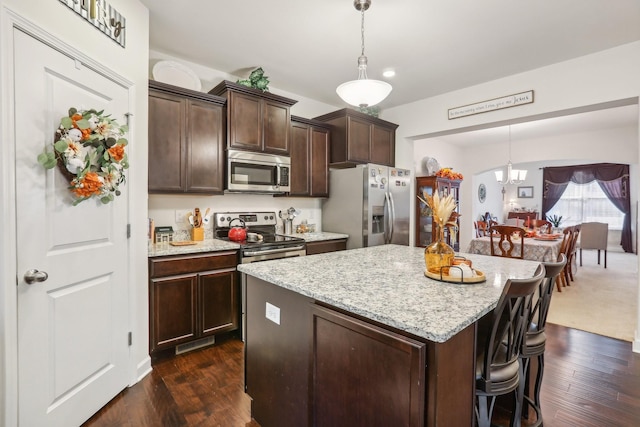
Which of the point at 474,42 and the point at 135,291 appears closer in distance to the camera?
the point at 135,291

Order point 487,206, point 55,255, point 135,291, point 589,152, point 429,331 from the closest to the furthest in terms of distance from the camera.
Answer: point 429,331 → point 55,255 → point 135,291 → point 589,152 → point 487,206

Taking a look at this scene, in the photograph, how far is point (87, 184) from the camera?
1.65 m

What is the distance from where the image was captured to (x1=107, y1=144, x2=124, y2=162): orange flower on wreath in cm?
176

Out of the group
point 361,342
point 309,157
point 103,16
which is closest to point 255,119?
point 309,157

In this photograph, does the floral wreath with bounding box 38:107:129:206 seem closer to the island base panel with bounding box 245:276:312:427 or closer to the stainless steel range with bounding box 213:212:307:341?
the island base panel with bounding box 245:276:312:427

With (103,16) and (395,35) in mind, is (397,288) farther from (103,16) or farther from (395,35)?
(103,16)

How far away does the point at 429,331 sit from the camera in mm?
899

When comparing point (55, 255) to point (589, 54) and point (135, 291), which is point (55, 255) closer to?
point (135, 291)

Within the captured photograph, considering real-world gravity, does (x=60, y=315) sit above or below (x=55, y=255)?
below

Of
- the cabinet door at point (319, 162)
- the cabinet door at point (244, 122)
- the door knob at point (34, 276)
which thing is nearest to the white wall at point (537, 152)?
the cabinet door at point (319, 162)

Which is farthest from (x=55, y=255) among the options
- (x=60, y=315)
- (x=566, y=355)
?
(x=566, y=355)

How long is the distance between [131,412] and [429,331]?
6.57 ft

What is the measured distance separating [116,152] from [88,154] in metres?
0.13

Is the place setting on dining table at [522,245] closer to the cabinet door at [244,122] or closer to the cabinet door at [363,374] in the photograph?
the cabinet door at [244,122]
